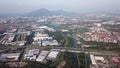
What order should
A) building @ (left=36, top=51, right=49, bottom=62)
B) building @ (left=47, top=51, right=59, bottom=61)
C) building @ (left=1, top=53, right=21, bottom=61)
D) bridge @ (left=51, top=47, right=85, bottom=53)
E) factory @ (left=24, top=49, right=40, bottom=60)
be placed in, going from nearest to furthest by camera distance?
building @ (left=36, top=51, right=49, bottom=62), building @ (left=47, top=51, right=59, bottom=61), building @ (left=1, top=53, right=21, bottom=61), factory @ (left=24, top=49, right=40, bottom=60), bridge @ (left=51, top=47, right=85, bottom=53)

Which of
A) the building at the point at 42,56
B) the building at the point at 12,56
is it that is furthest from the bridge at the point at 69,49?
the building at the point at 12,56

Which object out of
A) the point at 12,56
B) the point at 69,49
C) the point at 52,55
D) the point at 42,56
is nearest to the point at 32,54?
the point at 42,56

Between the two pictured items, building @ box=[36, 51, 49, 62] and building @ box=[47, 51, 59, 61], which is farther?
building @ box=[47, 51, 59, 61]

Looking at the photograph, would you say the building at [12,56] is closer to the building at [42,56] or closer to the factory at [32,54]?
the factory at [32,54]

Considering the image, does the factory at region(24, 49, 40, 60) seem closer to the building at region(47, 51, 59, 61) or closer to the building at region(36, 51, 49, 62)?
the building at region(36, 51, 49, 62)

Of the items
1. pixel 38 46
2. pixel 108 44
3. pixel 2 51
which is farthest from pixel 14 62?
pixel 108 44

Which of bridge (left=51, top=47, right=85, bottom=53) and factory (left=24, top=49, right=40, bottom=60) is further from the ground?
factory (left=24, top=49, right=40, bottom=60)

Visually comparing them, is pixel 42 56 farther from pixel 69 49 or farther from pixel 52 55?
pixel 69 49

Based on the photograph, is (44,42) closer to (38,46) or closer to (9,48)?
(38,46)

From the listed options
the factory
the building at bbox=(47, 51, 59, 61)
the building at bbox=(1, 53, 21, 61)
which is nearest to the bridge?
the building at bbox=(47, 51, 59, 61)

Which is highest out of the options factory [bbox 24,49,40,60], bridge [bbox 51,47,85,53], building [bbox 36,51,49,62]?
factory [bbox 24,49,40,60]

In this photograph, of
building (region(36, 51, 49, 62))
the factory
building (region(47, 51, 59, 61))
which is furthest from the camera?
the factory

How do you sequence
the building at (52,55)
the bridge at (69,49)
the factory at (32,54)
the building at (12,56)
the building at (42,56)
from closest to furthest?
the building at (42,56) < the building at (52,55) < the building at (12,56) < the factory at (32,54) < the bridge at (69,49)

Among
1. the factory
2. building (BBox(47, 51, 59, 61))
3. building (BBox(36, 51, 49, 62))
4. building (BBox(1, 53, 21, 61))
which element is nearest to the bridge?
building (BBox(47, 51, 59, 61))
